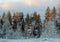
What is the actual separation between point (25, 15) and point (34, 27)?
174 mm

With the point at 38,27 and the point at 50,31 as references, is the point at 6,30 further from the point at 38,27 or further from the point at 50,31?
the point at 50,31

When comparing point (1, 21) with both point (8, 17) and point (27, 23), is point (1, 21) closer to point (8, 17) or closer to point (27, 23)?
point (8, 17)

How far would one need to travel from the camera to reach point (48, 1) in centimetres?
136

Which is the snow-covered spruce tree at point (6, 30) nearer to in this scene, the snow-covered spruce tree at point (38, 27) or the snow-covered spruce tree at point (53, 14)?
the snow-covered spruce tree at point (38, 27)

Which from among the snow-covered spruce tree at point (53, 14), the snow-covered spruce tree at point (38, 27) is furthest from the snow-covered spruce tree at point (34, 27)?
the snow-covered spruce tree at point (53, 14)

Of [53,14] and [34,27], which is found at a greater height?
[53,14]

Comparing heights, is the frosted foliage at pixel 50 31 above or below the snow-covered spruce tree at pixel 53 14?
below

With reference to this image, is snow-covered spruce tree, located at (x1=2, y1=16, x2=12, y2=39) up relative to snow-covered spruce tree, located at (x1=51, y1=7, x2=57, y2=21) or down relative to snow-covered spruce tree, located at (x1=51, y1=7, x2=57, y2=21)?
down

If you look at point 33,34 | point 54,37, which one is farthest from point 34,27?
point 54,37

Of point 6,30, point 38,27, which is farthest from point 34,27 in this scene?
point 6,30

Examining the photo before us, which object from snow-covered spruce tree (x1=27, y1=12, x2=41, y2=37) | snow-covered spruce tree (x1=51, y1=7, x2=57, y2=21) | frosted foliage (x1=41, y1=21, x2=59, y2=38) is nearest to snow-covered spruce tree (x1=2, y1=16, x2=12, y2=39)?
snow-covered spruce tree (x1=27, y1=12, x2=41, y2=37)

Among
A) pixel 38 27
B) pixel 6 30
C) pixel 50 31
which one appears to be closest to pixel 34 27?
pixel 38 27

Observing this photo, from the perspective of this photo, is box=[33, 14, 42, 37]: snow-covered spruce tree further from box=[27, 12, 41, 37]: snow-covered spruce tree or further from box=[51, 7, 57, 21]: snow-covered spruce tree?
box=[51, 7, 57, 21]: snow-covered spruce tree

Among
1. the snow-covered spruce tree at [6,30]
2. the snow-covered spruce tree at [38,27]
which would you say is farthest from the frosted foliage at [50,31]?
the snow-covered spruce tree at [6,30]
